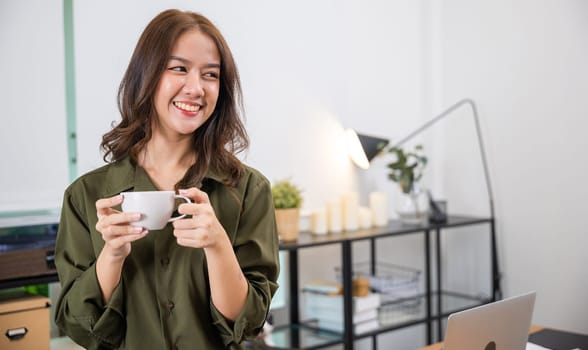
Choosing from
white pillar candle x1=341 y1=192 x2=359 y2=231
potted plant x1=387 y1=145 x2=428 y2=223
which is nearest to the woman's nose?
white pillar candle x1=341 y1=192 x2=359 y2=231

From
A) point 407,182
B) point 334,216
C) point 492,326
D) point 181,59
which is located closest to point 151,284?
point 181,59

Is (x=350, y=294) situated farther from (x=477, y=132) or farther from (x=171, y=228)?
(x=171, y=228)

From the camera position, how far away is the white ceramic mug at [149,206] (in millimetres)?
1105

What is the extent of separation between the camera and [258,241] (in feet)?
4.29

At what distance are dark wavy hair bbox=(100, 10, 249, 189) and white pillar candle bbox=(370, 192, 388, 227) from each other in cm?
181

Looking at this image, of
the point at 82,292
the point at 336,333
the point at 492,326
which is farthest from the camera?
the point at 336,333

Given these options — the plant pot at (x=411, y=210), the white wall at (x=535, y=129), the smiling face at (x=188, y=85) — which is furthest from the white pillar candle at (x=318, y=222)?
the smiling face at (x=188, y=85)

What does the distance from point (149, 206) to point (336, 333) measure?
1861 millimetres

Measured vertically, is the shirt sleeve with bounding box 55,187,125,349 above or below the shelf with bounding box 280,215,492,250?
above

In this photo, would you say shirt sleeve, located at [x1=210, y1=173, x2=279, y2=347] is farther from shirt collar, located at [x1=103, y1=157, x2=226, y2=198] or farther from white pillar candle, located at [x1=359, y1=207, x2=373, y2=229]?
white pillar candle, located at [x1=359, y1=207, x2=373, y2=229]

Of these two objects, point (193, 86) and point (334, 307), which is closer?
point (193, 86)

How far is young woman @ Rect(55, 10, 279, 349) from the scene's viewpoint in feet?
3.99

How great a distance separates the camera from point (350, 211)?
118 inches

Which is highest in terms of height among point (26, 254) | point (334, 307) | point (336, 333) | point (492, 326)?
point (26, 254)
